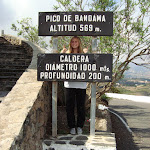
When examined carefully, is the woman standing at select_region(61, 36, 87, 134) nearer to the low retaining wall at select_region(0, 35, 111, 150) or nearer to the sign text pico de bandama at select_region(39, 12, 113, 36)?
the sign text pico de bandama at select_region(39, 12, 113, 36)

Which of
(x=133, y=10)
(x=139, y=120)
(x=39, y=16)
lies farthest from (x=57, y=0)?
(x=139, y=120)

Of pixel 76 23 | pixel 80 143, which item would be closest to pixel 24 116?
pixel 80 143

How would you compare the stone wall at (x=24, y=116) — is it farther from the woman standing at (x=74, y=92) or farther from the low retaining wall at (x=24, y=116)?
the woman standing at (x=74, y=92)

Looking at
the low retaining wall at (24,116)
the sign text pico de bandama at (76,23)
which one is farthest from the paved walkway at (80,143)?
the sign text pico de bandama at (76,23)

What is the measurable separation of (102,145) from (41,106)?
1259mm

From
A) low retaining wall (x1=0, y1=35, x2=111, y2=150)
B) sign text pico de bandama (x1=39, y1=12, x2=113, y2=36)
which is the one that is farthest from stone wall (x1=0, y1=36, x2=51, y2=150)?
sign text pico de bandama (x1=39, y1=12, x2=113, y2=36)

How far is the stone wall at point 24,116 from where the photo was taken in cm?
255

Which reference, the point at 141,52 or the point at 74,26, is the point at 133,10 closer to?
the point at 141,52

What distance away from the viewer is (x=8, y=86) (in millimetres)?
5758

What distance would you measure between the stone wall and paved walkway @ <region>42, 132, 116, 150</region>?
0.76 feet

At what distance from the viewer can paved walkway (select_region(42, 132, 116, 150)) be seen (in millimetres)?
3623

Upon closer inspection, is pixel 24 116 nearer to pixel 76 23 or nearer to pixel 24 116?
pixel 24 116

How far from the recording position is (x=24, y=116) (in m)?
2.93

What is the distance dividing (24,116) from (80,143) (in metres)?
1.27
